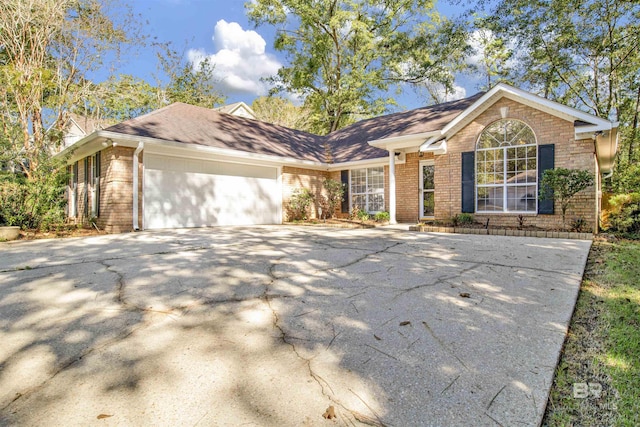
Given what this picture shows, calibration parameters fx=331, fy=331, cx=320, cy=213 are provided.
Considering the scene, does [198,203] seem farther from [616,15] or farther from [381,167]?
[616,15]

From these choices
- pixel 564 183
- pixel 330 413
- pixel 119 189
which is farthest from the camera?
pixel 119 189

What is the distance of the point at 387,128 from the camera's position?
14.3 m

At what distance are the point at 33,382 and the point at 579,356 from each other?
345 centimetres

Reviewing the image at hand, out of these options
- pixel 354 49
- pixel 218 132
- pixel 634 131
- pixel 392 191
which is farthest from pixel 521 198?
pixel 354 49

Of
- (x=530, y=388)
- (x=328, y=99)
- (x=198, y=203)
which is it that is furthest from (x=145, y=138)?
(x=328, y=99)

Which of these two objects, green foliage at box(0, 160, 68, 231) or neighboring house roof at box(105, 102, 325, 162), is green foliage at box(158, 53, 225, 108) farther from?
green foliage at box(0, 160, 68, 231)

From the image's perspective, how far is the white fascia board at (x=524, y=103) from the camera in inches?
299

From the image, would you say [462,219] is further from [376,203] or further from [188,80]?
[188,80]

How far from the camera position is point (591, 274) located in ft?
13.8

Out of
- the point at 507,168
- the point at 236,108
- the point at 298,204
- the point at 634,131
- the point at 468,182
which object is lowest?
the point at 298,204

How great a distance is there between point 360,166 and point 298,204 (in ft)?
9.55

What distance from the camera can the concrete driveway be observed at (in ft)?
5.61

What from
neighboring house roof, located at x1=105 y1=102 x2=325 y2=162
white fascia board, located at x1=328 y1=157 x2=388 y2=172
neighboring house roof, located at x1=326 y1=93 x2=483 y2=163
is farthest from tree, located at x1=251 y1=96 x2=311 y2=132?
white fascia board, located at x1=328 y1=157 x2=388 y2=172

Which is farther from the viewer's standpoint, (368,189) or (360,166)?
(360,166)
